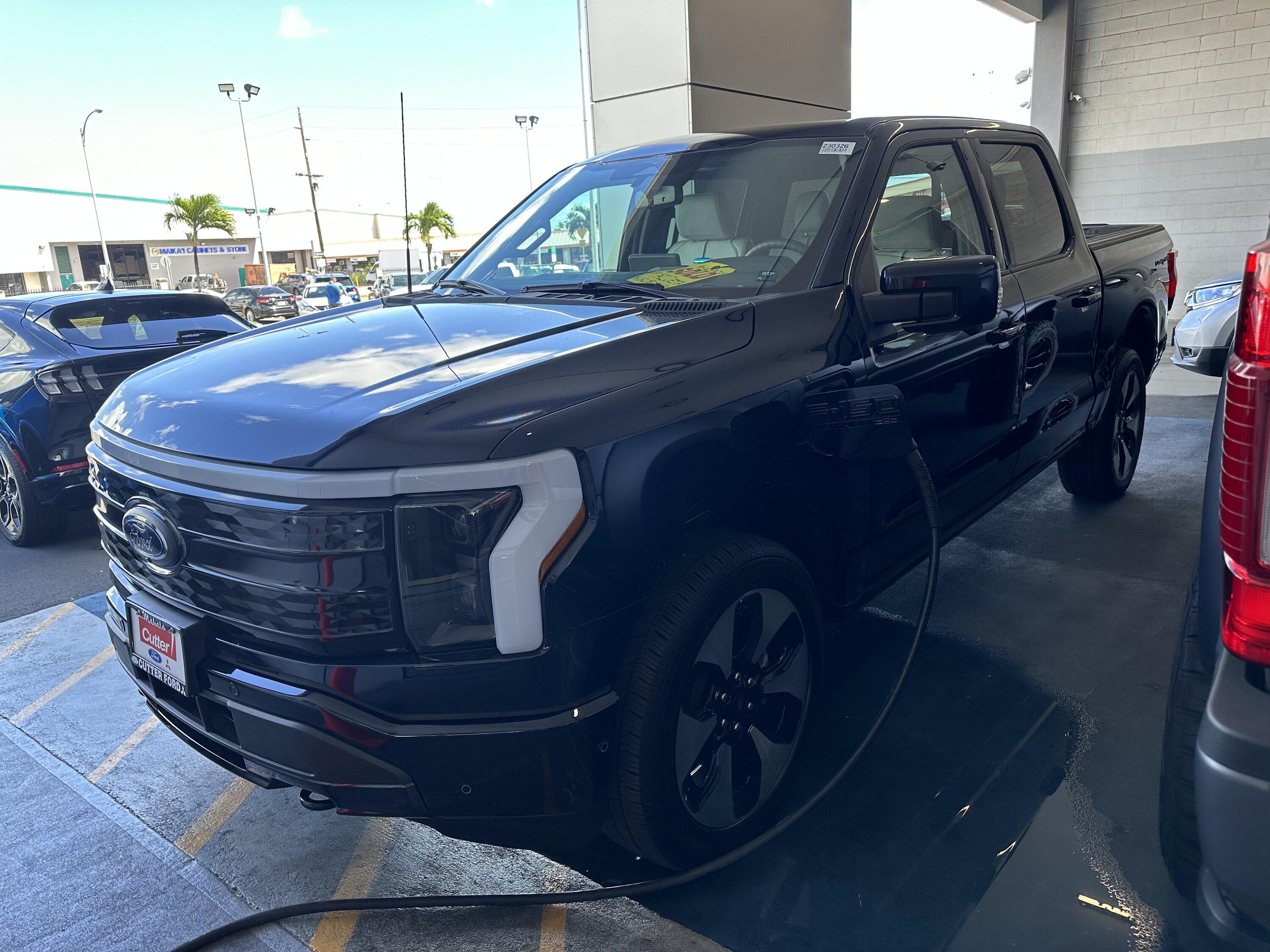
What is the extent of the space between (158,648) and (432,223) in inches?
2760

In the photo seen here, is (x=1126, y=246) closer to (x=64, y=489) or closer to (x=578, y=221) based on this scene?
(x=578, y=221)

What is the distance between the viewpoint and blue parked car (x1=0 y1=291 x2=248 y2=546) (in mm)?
4949

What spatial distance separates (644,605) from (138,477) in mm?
1131

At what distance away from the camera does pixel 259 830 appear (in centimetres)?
248

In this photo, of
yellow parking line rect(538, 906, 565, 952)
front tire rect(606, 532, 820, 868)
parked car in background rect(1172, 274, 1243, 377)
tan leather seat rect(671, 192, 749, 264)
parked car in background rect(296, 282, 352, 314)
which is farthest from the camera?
parked car in background rect(296, 282, 352, 314)

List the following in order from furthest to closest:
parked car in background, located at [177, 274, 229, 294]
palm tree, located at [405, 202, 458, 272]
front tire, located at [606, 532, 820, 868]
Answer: palm tree, located at [405, 202, 458, 272]
parked car in background, located at [177, 274, 229, 294]
front tire, located at [606, 532, 820, 868]

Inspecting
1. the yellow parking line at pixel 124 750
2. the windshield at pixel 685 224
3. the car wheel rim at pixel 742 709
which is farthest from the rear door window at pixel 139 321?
the car wheel rim at pixel 742 709

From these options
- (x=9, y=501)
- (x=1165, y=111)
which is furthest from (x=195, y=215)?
(x=9, y=501)

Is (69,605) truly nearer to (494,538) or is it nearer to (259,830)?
(259,830)

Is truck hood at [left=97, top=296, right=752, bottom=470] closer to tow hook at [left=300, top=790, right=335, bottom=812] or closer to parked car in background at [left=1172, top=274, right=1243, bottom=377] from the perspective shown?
tow hook at [left=300, top=790, right=335, bottom=812]

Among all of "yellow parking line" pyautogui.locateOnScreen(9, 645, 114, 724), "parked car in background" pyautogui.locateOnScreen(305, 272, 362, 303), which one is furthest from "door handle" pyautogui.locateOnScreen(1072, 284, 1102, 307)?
"parked car in background" pyautogui.locateOnScreen(305, 272, 362, 303)

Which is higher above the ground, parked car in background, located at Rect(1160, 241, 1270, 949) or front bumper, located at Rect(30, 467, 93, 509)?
parked car in background, located at Rect(1160, 241, 1270, 949)

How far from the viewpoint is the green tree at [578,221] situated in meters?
3.19

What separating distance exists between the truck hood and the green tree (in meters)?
0.76
